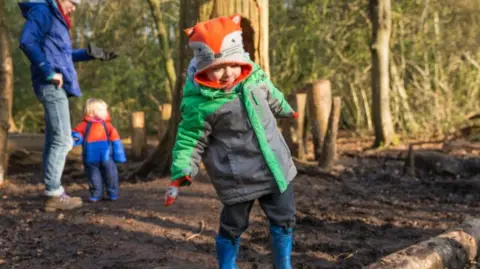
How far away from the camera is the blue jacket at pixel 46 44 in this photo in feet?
17.0

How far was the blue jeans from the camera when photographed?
17.5 ft

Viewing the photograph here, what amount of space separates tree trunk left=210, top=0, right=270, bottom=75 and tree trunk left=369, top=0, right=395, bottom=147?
18.2 feet

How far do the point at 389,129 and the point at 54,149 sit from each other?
7576 mm

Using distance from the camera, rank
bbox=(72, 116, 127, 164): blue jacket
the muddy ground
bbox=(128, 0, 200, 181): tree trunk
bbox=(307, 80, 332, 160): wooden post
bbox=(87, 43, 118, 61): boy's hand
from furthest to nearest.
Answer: bbox=(307, 80, 332, 160): wooden post
bbox=(128, 0, 200, 181): tree trunk
bbox=(72, 116, 127, 164): blue jacket
bbox=(87, 43, 118, 61): boy's hand
the muddy ground

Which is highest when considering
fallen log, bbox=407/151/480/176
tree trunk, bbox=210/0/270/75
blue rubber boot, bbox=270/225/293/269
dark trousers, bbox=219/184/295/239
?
tree trunk, bbox=210/0/270/75

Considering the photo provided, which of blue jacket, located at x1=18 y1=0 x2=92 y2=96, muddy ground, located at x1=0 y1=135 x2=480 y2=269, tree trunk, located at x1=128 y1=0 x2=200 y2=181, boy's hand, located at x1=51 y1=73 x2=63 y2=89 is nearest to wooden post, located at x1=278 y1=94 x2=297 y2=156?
muddy ground, located at x1=0 y1=135 x2=480 y2=269

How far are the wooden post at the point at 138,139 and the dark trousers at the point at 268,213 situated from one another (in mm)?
7419

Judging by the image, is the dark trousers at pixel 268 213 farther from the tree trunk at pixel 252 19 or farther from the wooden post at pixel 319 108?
the wooden post at pixel 319 108

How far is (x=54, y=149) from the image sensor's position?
547 centimetres

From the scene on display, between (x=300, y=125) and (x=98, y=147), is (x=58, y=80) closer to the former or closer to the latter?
(x=98, y=147)

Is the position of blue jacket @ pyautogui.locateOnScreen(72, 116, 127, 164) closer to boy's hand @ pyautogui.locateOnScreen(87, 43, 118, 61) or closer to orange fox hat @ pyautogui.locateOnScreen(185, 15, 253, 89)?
boy's hand @ pyautogui.locateOnScreen(87, 43, 118, 61)

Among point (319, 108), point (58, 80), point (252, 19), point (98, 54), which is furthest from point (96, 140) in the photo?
point (319, 108)

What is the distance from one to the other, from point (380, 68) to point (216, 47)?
8880mm

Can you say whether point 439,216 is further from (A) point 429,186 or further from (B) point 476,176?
(B) point 476,176
